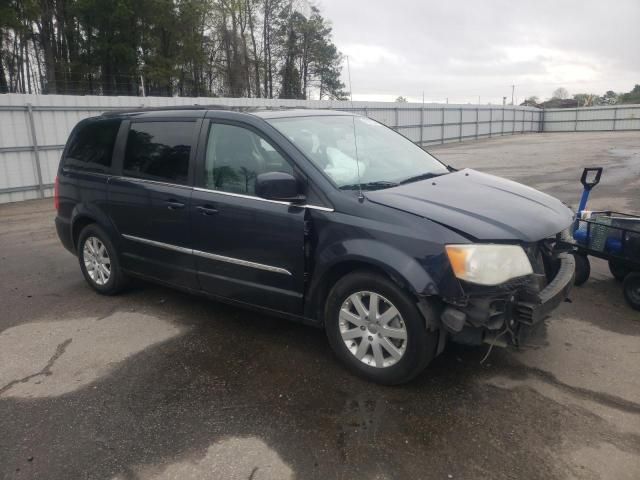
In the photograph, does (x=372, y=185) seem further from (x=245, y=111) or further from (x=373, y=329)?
(x=245, y=111)

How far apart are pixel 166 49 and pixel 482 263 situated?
3713 centimetres

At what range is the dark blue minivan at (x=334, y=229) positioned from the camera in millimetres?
3162

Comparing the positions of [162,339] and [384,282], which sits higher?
[384,282]

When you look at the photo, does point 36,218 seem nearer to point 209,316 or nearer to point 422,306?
point 209,316

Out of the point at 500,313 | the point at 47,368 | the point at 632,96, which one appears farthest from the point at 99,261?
the point at 632,96

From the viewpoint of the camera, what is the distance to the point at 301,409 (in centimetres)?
325

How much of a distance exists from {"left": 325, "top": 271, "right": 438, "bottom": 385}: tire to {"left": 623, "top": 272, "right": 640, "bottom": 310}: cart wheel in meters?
2.41

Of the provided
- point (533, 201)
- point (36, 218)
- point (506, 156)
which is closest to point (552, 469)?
point (533, 201)

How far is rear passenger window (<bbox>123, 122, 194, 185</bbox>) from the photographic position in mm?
4422

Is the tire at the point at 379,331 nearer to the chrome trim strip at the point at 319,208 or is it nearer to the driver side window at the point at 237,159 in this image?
the chrome trim strip at the point at 319,208

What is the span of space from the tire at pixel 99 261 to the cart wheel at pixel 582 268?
447cm

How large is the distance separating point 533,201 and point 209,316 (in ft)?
9.45

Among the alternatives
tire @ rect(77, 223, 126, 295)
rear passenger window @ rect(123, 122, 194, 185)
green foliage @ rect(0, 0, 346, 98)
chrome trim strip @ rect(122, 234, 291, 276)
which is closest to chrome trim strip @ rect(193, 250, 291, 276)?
chrome trim strip @ rect(122, 234, 291, 276)

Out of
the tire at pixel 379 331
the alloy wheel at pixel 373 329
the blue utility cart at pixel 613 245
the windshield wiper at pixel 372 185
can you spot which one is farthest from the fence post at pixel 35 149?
the blue utility cart at pixel 613 245
